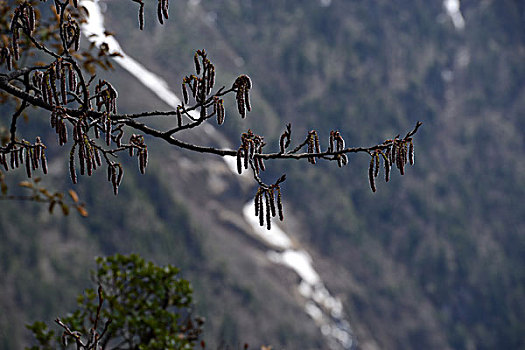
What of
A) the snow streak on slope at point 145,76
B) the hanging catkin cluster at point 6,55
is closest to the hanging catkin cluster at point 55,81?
the hanging catkin cluster at point 6,55

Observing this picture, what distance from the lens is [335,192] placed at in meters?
94.3

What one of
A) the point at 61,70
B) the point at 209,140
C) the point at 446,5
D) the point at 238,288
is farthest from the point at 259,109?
the point at 61,70

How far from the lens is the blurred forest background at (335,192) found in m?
68.4

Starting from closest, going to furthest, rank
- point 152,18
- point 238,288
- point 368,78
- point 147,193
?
point 238,288
point 147,193
point 152,18
point 368,78

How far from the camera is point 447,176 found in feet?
337

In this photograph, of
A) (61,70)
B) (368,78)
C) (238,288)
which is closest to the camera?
(61,70)

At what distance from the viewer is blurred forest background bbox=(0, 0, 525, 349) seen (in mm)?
68438

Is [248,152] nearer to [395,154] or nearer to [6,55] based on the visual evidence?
[395,154]

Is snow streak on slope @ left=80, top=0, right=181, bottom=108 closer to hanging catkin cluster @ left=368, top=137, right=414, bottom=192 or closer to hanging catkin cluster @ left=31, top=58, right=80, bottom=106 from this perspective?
hanging catkin cluster @ left=31, top=58, right=80, bottom=106

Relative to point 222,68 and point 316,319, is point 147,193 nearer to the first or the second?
point 316,319

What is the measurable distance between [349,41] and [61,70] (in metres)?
114

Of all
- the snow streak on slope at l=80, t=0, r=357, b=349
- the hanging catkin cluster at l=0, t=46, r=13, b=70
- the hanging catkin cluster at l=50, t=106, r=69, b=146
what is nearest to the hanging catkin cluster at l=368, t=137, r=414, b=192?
the hanging catkin cluster at l=50, t=106, r=69, b=146

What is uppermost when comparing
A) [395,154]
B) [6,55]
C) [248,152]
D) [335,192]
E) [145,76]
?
[145,76]

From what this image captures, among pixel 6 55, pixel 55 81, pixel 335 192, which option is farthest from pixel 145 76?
pixel 55 81
